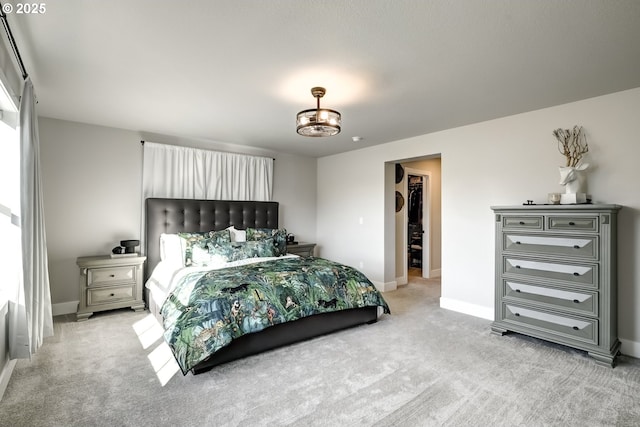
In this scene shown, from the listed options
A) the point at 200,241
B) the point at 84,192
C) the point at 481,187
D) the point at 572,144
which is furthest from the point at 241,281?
the point at 572,144

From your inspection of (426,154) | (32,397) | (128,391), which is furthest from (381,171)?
(32,397)

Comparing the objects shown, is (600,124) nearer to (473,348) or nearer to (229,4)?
(473,348)

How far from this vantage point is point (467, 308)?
420cm

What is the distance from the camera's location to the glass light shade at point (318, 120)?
2771 millimetres

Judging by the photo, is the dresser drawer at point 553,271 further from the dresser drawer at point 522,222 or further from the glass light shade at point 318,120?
the glass light shade at point 318,120

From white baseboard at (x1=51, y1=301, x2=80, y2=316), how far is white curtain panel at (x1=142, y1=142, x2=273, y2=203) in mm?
1615

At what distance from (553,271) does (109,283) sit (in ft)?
16.5

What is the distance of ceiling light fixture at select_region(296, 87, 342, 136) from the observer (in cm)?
277

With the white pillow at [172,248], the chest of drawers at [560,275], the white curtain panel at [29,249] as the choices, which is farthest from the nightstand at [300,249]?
the white curtain panel at [29,249]

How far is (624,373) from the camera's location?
263 centimetres

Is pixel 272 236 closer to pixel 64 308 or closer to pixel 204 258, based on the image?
pixel 204 258

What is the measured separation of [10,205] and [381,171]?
453 cm

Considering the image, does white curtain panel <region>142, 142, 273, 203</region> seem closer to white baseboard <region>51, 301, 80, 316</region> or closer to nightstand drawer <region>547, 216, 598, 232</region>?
white baseboard <region>51, 301, 80, 316</region>

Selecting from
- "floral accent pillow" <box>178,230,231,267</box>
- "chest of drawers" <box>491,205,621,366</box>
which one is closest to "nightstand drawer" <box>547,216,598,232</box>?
"chest of drawers" <box>491,205,621,366</box>
